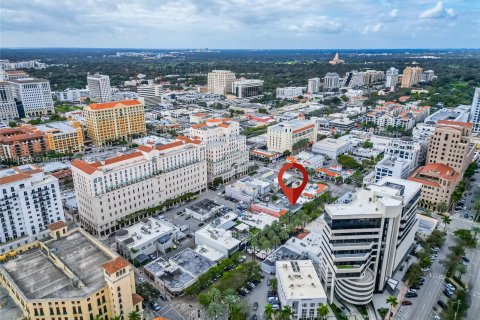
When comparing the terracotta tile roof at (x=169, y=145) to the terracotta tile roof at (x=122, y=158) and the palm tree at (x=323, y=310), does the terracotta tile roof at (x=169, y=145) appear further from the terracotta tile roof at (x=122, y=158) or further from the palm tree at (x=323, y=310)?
the palm tree at (x=323, y=310)

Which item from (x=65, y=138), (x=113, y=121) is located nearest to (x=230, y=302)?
(x=65, y=138)

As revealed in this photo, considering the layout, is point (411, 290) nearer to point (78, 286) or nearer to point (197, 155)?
point (78, 286)

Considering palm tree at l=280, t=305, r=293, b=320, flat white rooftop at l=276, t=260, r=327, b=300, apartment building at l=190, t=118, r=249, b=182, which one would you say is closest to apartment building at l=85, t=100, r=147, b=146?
apartment building at l=190, t=118, r=249, b=182

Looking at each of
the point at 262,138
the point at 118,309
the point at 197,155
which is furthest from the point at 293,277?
the point at 262,138

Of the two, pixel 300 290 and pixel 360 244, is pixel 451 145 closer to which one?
pixel 360 244

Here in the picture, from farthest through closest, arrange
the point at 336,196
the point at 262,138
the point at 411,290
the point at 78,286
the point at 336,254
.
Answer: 1. the point at 262,138
2. the point at 336,196
3. the point at 411,290
4. the point at 336,254
5. the point at 78,286

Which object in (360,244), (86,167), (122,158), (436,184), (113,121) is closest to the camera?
(360,244)
